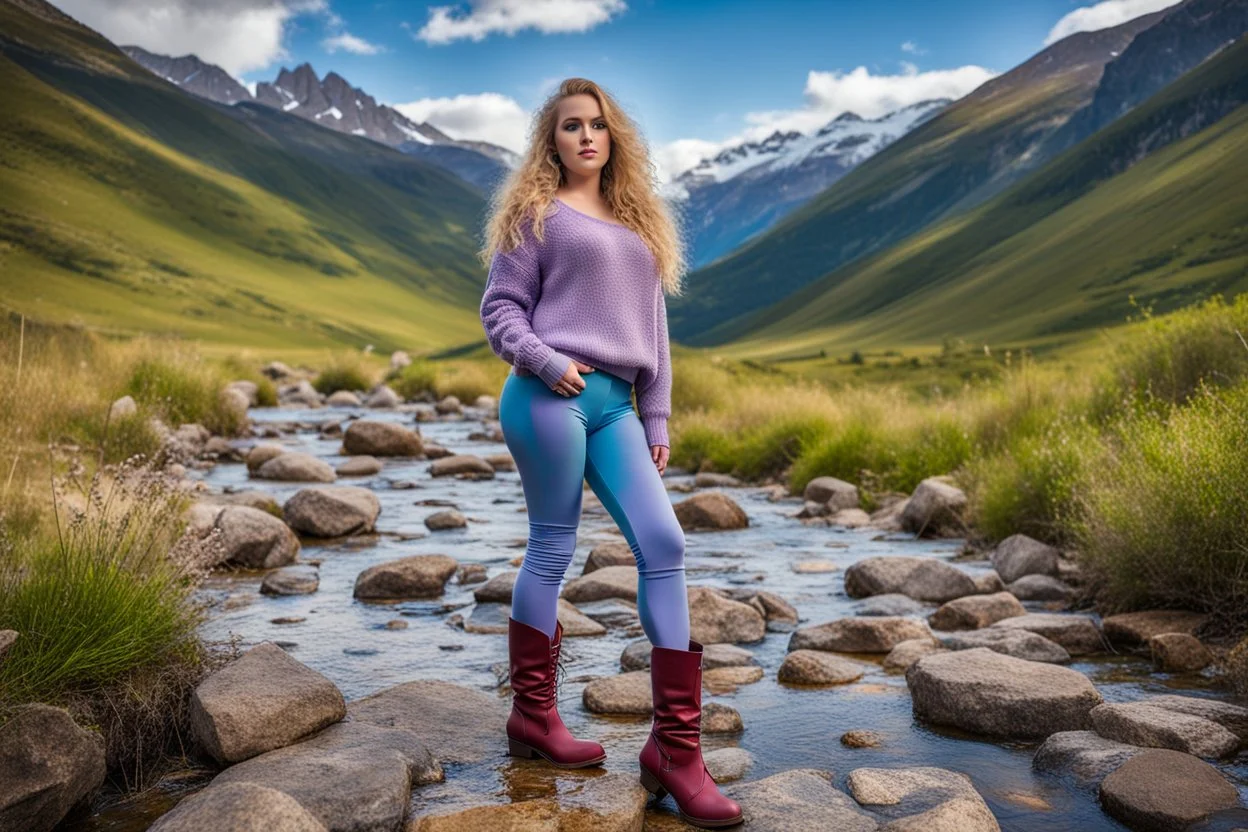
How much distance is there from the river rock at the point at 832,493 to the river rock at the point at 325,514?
642 cm

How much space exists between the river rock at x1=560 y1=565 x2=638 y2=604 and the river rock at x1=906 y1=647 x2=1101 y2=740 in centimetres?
330

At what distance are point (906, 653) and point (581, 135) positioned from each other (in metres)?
4.15

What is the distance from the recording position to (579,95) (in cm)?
441

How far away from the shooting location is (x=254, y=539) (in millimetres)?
9586

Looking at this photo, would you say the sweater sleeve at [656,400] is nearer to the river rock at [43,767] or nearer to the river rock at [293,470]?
the river rock at [43,767]

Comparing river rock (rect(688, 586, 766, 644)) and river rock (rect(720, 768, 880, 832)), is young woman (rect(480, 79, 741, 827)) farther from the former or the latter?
river rock (rect(688, 586, 766, 644))

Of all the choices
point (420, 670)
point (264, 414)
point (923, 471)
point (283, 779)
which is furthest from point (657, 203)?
point (264, 414)

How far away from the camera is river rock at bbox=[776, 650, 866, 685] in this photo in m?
6.32

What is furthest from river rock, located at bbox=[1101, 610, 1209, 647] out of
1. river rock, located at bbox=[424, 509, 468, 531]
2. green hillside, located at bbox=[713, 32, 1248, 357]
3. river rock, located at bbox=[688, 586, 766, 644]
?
green hillside, located at bbox=[713, 32, 1248, 357]

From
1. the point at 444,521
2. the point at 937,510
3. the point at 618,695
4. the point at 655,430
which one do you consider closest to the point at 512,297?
the point at 655,430

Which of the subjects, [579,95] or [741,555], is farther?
[741,555]

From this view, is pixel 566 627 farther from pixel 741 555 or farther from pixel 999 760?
pixel 741 555

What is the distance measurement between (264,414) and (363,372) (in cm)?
1251

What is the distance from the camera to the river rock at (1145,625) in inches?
271
